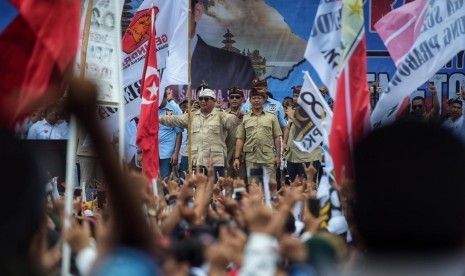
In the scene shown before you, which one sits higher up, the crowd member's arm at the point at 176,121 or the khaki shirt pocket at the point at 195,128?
the crowd member's arm at the point at 176,121

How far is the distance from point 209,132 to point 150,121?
306 centimetres

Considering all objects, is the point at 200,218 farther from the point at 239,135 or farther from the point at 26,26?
the point at 239,135

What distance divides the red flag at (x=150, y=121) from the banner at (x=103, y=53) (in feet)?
4.50

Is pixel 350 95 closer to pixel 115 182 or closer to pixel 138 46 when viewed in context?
pixel 138 46

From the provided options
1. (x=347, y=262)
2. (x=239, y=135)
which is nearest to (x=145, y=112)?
(x=239, y=135)

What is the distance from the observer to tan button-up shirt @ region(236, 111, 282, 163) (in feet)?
44.0

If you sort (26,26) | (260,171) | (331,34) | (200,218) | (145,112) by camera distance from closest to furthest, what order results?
1. (200,218)
2. (26,26)
3. (260,171)
4. (331,34)
5. (145,112)

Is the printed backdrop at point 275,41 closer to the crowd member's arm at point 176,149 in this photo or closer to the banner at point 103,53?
the crowd member's arm at point 176,149

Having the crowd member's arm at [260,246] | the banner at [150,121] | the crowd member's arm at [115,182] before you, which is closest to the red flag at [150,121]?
the banner at [150,121]

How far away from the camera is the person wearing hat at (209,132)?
1325 cm

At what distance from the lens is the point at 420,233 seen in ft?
8.16

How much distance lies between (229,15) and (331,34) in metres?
10.3

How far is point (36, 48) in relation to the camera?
6453 mm

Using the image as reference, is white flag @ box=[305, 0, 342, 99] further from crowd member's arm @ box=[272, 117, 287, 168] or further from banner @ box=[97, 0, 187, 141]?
crowd member's arm @ box=[272, 117, 287, 168]
